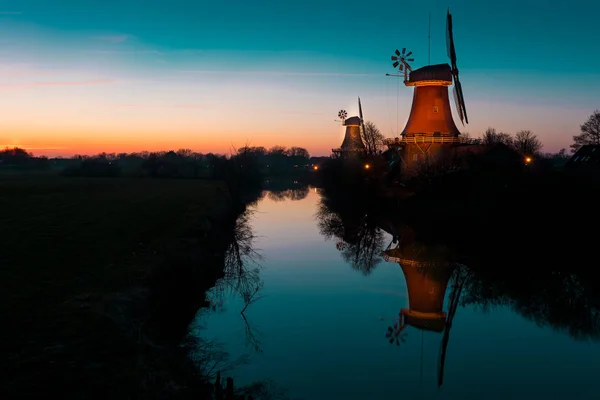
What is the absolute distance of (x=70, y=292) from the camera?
12.3 metres

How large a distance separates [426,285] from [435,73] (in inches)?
1051

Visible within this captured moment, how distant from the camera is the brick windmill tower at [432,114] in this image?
1548 inches

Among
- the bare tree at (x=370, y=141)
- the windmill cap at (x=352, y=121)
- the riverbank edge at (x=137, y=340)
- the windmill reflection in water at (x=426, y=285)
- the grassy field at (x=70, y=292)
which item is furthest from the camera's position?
the windmill cap at (x=352, y=121)

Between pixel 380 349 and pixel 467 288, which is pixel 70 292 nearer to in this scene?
pixel 380 349

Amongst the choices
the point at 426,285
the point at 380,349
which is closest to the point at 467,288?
the point at 426,285

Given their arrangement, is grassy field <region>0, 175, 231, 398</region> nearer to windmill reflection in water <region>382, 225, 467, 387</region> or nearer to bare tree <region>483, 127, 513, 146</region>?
windmill reflection in water <region>382, 225, 467, 387</region>

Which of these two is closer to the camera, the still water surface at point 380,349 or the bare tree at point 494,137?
the still water surface at point 380,349

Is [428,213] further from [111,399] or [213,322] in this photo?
[111,399]

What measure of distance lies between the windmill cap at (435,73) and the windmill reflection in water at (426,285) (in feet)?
56.7

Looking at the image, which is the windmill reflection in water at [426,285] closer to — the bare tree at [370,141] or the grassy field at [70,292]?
the grassy field at [70,292]

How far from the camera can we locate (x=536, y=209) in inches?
987

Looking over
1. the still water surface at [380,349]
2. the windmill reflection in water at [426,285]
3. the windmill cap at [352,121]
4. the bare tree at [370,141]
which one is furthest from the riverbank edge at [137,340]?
the windmill cap at [352,121]

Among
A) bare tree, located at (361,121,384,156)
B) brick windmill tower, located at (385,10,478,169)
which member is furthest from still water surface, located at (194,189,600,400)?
bare tree, located at (361,121,384,156)

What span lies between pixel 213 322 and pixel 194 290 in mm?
1866
